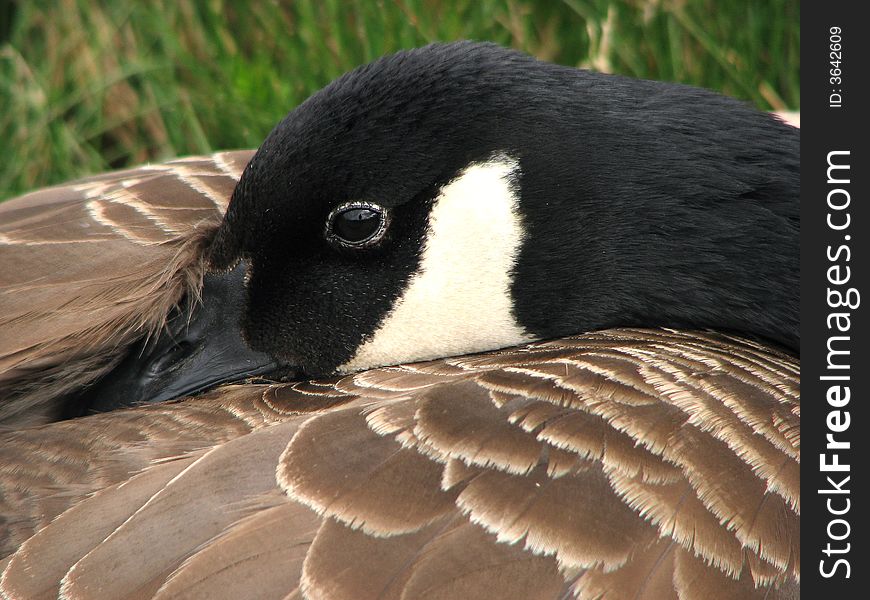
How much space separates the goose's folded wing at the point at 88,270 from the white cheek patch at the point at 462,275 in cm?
51

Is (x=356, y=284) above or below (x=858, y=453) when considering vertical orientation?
above

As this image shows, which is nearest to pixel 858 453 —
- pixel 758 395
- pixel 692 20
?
pixel 758 395

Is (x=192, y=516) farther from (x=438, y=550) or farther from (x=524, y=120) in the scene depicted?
(x=524, y=120)

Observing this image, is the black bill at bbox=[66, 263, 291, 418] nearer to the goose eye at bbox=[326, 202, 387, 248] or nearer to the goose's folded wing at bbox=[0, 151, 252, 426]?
the goose's folded wing at bbox=[0, 151, 252, 426]

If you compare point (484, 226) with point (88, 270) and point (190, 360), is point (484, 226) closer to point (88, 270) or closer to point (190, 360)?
point (190, 360)

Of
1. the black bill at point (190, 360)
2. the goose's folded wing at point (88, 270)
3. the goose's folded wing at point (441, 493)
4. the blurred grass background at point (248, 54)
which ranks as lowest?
the goose's folded wing at point (441, 493)

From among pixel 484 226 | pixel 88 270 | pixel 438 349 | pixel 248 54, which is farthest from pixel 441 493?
pixel 248 54

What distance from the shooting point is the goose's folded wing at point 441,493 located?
1.83m

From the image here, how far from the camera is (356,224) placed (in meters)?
2.59

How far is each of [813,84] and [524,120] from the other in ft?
2.29

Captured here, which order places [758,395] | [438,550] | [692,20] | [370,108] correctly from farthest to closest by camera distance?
[692,20] < [370,108] < [758,395] < [438,550]

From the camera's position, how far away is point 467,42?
2.69 metres

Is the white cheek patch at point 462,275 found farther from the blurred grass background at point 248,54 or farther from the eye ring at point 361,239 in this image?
the blurred grass background at point 248,54

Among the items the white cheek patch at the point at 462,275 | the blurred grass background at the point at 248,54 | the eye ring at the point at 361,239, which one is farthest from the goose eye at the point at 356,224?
the blurred grass background at the point at 248,54
